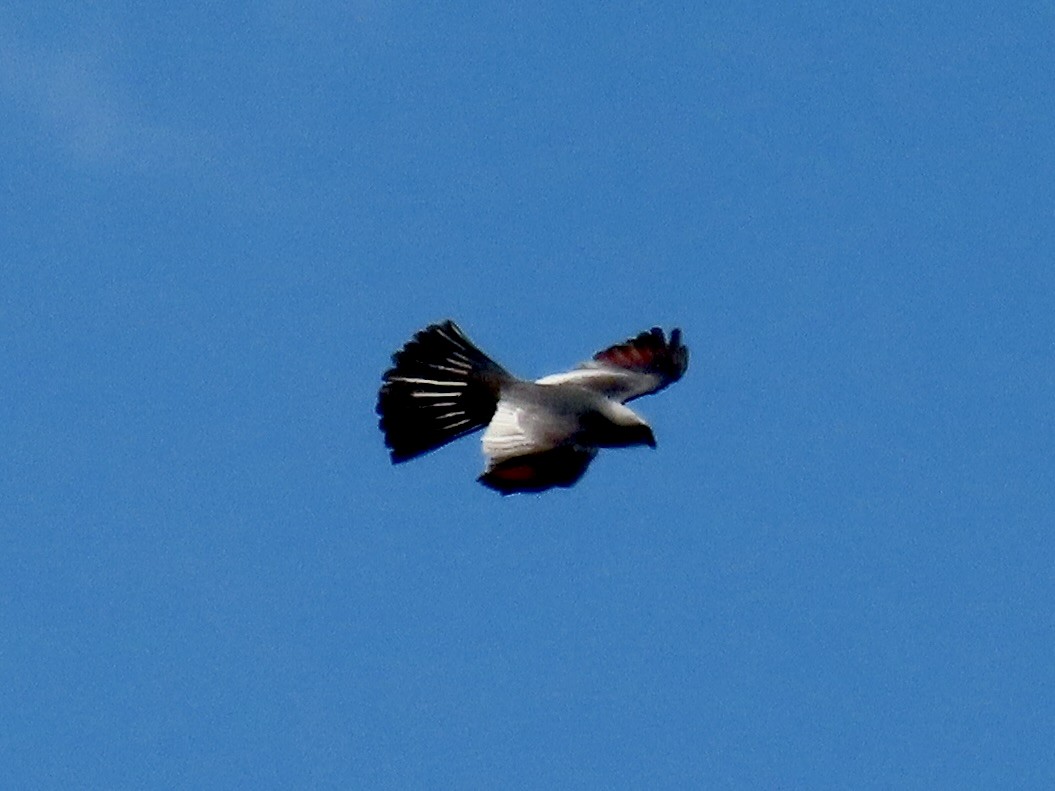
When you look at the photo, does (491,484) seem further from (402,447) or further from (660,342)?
(660,342)

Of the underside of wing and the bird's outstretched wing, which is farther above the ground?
the bird's outstretched wing

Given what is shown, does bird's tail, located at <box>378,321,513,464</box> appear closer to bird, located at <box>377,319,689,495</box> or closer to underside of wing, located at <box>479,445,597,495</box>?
bird, located at <box>377,319,689,495</box>

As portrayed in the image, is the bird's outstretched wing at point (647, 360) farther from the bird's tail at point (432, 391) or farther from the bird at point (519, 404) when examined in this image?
the bird's tail at point (432, 391)

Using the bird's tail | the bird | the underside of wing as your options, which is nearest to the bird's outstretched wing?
the bird

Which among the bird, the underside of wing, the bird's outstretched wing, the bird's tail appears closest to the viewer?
the underside of wing

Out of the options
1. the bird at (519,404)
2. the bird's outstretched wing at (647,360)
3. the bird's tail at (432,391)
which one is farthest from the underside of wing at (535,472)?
the bird's outstretched wing at (647,360)

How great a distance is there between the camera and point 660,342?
18.8 meters

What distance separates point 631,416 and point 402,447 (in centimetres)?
196

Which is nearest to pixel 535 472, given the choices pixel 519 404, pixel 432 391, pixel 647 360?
pixel 519 404

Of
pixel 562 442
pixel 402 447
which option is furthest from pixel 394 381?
pixel 562 442

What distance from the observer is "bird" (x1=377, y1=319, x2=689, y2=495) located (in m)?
16.4

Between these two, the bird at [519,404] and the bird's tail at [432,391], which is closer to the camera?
the bird at [519,404]

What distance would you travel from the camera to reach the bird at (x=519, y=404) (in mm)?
16406

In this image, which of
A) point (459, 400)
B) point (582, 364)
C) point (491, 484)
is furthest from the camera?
point (582, 364)
